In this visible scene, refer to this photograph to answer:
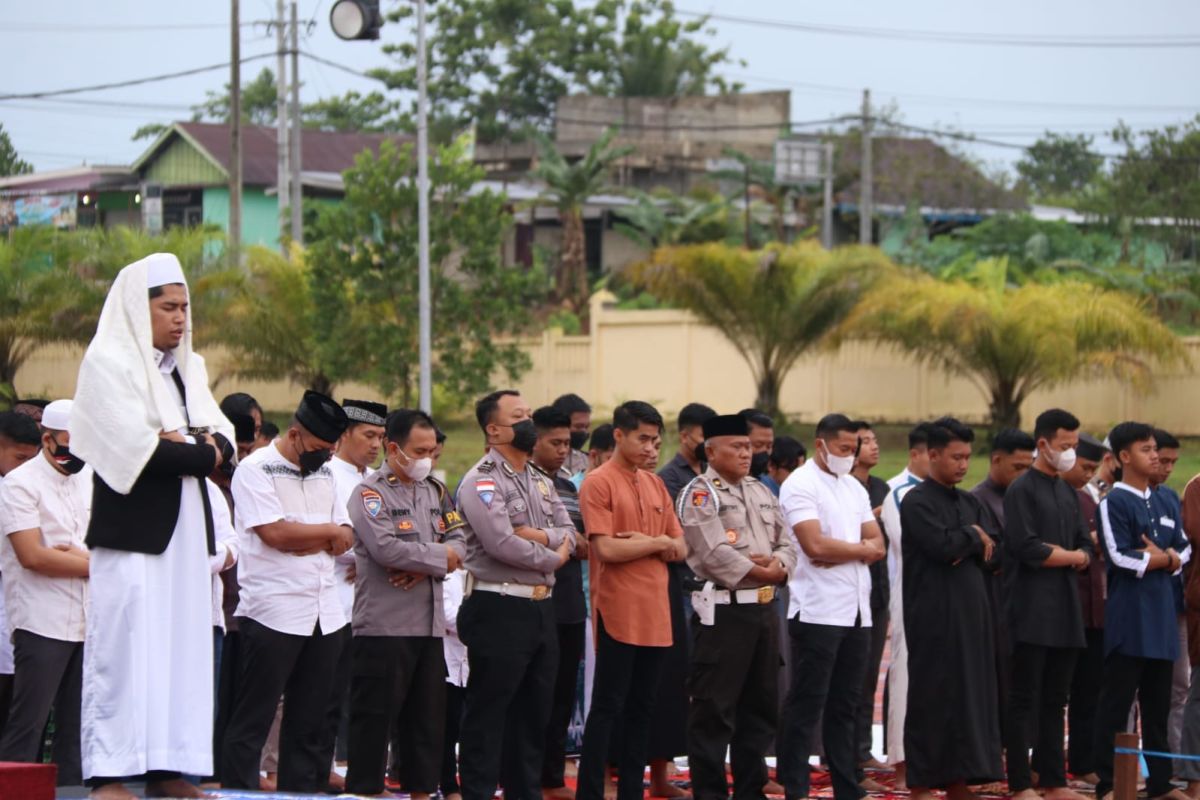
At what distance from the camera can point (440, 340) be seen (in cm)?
2625

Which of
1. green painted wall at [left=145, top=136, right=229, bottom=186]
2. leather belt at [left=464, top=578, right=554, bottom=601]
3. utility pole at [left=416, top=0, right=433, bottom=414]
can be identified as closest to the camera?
leather belt at [left=464, top=578, right=554, bottom=601]

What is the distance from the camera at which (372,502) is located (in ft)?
26.1

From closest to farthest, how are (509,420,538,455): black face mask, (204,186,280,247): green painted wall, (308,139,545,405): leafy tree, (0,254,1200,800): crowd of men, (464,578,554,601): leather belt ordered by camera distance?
(0,254,1200,800): crowd of men < (464,578,554,601): leather belt < (509,420,538,455): black face mask < (308,139,545,405): leafy tree < (204,186,280,247): green painted wall

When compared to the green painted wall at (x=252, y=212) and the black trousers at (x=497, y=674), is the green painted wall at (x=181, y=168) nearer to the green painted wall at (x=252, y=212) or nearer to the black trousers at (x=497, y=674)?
the green painted wall at (x=252, y=212)

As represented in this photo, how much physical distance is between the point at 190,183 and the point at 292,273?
1620cm

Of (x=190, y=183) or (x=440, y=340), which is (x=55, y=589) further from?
(x=190, y=183)

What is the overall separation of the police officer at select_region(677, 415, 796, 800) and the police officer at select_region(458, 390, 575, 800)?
74cm

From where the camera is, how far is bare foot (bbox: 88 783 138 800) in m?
5.83

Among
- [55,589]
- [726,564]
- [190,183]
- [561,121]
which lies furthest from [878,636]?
[561,121]

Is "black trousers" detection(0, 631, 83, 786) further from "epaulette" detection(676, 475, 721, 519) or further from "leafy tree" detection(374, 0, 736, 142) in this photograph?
"leafy tree" detection(374, 0, 736, 142)

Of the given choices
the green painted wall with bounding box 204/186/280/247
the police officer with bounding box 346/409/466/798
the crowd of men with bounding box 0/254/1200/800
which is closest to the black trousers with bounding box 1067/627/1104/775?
the crowd of men with bounding box 0/254/1200/800

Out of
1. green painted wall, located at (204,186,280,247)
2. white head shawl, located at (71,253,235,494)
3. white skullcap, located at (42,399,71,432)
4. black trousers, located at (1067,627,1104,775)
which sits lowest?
black trousers, located at (1067,627,1104,775)

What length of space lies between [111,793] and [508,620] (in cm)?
239

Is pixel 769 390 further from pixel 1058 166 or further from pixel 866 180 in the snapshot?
pixel 1058 166
